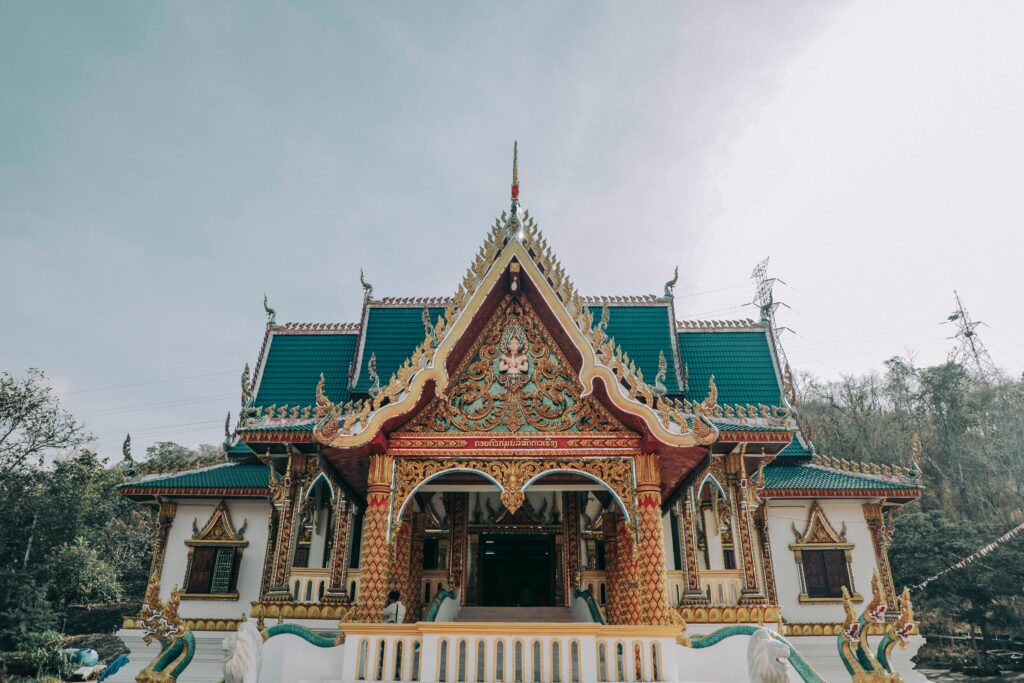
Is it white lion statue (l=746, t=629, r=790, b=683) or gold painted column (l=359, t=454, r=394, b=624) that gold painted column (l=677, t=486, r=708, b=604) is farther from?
gold painted column (l=359, t=454, r=394, b=624)

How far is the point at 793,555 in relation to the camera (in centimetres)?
1309

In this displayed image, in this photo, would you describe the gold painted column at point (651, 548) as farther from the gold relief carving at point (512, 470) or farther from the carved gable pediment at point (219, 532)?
the carved gable pediment at point (219, 532)

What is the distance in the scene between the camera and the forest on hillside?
2170 centimetres

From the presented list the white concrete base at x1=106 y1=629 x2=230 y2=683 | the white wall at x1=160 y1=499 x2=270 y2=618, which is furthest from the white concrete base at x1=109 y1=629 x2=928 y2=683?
the white wall at x1=160 y1=499 x2=270 y2=618

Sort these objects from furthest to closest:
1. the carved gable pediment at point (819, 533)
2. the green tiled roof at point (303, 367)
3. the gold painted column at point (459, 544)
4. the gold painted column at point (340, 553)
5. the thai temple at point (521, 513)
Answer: the green tiled roof at point (303, 367) < the carved gable pediment at point (819, 533) < the gold painted column at point (459, 544) < the gold painted column at point (340, 553) < the thai temple at point (521, 513)

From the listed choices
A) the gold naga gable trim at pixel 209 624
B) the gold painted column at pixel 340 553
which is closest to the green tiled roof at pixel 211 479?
the gold painted column at pixel 340 553

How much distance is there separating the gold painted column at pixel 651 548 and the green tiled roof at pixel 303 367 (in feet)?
29.5

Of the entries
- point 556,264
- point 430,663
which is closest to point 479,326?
point 556,264

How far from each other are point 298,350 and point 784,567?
12775mm

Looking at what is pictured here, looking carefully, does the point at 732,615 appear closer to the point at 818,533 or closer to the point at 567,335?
the point at 818,533

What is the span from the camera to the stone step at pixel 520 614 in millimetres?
11062

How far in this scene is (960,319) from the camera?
41.8 metres

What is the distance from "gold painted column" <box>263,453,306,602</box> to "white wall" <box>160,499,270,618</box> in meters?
1.73

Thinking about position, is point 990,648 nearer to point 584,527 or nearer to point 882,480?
point 882,480
